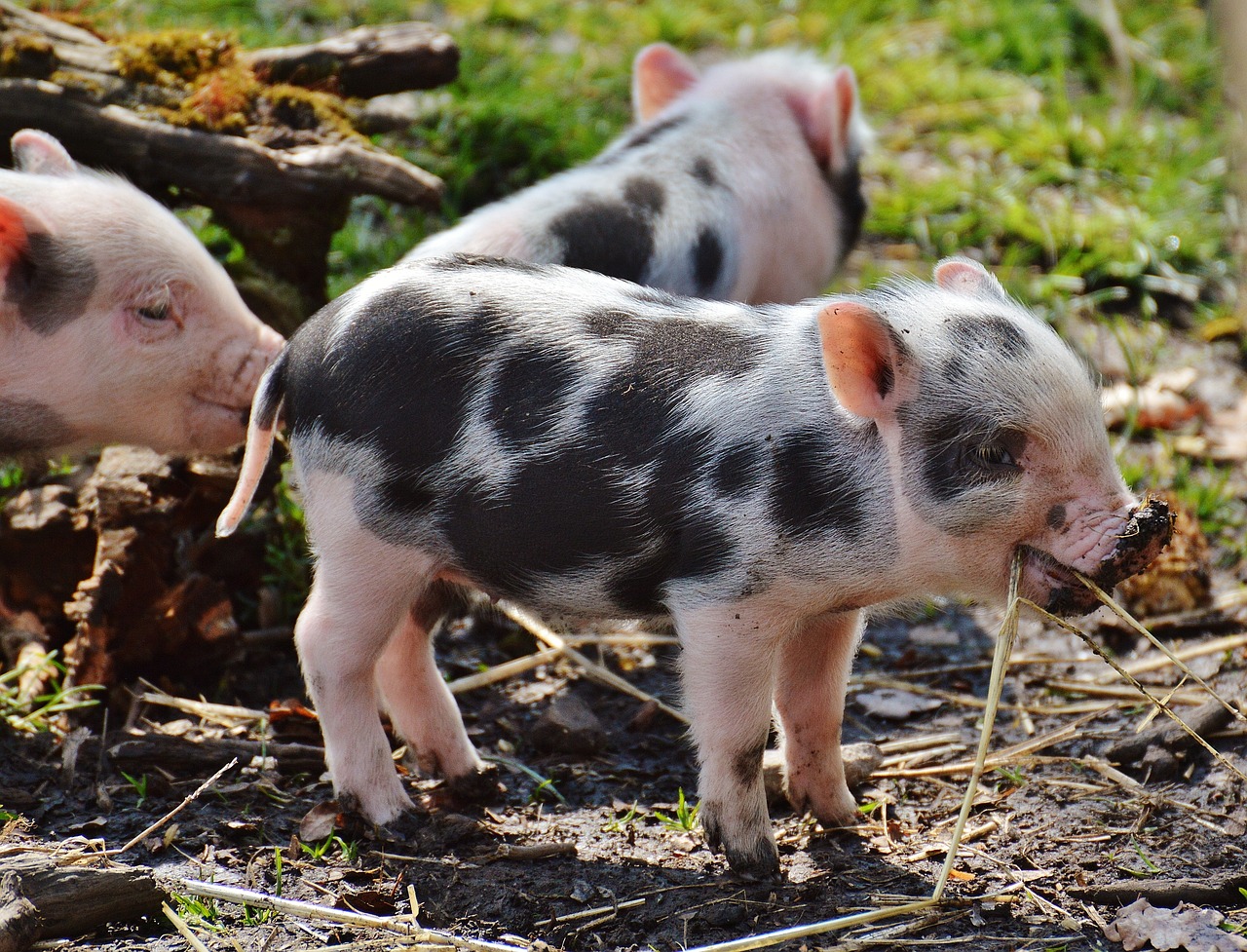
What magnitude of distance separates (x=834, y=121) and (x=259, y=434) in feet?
10.3

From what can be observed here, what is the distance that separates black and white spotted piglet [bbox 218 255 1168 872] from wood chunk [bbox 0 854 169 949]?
0.68 m

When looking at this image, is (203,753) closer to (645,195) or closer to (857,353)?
(857,353)

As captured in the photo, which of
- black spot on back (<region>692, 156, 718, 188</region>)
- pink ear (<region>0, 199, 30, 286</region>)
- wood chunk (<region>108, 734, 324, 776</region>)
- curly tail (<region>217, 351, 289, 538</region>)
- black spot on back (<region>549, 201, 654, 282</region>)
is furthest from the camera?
black spot on back (<region>692, 156, 718, 188</region>)

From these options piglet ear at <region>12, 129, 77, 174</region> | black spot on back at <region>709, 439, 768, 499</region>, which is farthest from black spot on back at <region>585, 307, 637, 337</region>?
piglet ear at <region>12, 129, 77, 174</region>

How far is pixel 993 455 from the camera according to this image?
10.5 ft

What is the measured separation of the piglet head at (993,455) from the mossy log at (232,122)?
7.58 feet

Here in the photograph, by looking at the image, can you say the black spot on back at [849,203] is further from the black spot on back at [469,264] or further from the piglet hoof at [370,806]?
the piglet hoof at [370,806]

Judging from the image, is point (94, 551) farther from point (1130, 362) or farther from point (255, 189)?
point (1130, 362)

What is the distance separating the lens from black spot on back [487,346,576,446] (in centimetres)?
352

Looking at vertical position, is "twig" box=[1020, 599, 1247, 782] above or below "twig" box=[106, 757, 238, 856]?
above

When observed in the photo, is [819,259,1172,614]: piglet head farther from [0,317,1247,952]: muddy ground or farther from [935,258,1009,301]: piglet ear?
[0,317,1247,952]: muddy ground

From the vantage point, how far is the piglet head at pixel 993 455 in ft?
10.4

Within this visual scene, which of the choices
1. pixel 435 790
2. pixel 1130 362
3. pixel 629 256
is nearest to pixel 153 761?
pixel 435 790

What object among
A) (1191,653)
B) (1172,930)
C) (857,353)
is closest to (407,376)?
(857,353)
